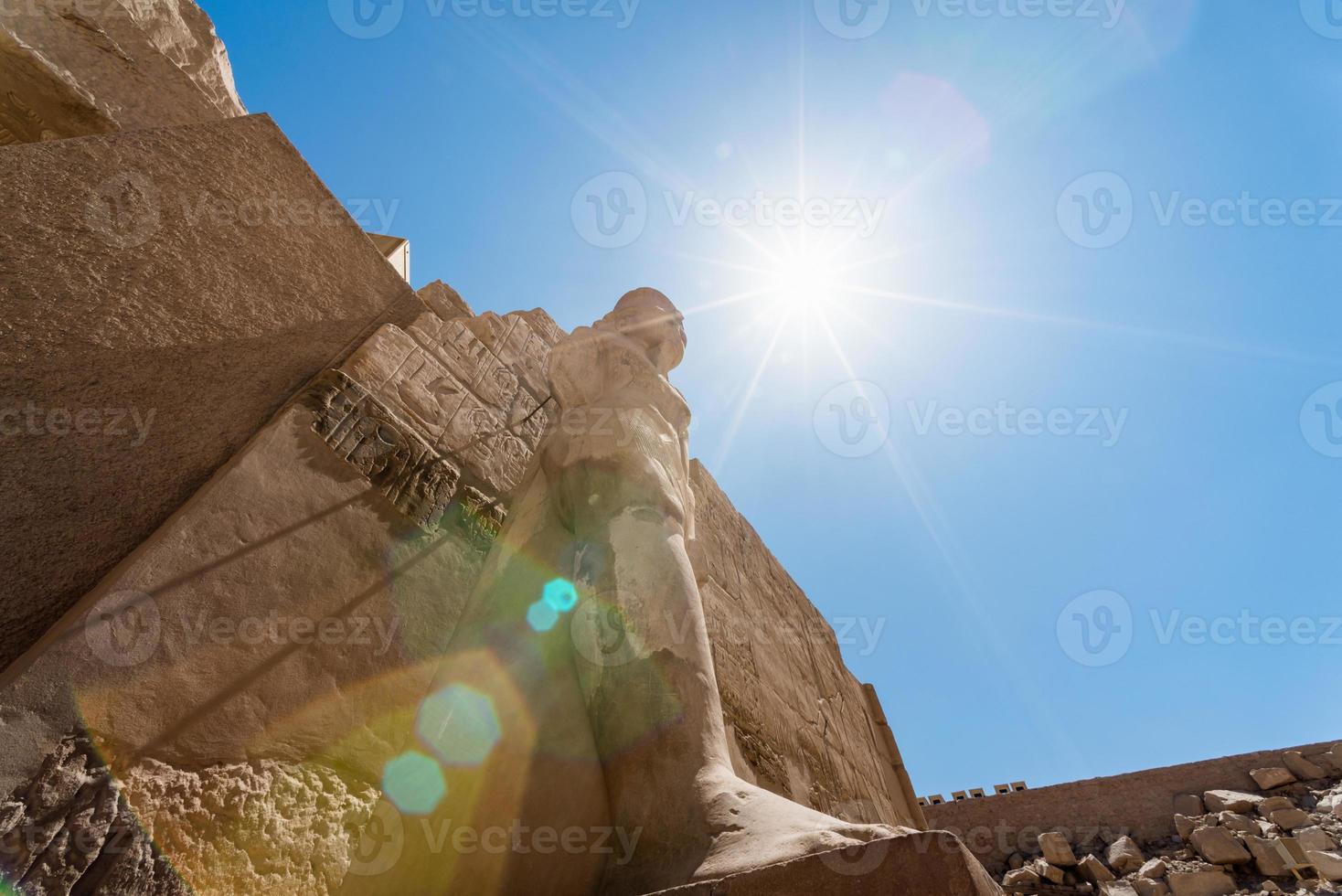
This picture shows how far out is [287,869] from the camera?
57.6 inches

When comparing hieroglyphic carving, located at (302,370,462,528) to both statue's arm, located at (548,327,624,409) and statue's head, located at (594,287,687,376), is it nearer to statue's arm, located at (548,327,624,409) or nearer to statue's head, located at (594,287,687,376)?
statue's arm, located at (548,327,624,409)

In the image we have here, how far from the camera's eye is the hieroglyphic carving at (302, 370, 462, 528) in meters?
2.21

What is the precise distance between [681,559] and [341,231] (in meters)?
1.79

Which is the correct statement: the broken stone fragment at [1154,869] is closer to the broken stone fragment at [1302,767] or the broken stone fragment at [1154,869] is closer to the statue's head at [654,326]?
the broken stone fragment at [1302,767]

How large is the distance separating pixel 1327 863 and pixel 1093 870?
218 centimetres

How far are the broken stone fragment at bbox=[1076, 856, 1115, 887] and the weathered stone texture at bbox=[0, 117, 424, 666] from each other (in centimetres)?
983

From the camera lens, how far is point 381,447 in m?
2.34

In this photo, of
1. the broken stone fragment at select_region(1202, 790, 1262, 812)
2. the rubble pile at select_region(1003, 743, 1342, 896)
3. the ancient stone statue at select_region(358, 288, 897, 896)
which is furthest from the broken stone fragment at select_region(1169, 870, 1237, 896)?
the ancient stone statue at select_region(358, 288, 897, 896)

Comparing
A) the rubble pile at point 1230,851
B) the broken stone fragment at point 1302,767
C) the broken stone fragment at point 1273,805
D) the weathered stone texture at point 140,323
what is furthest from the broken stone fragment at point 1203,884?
the weathered stone texture at point 140,323

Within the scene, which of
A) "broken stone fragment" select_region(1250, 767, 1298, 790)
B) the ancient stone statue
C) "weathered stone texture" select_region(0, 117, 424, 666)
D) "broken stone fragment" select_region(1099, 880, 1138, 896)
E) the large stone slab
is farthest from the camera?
"broken stone fragment" select_region(1250, 767, 1298, 790)

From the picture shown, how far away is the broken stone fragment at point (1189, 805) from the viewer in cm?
952

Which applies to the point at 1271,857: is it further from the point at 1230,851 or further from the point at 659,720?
the point at 659,720

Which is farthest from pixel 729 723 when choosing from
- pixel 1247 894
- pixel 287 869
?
pixel 1247 894

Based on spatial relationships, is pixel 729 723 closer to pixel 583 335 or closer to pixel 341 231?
pixel 583 335
